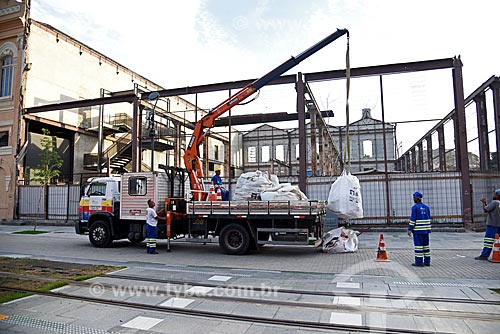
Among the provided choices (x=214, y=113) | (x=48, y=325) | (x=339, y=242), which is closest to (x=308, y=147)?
(x=214, y=113)

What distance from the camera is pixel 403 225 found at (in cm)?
1775

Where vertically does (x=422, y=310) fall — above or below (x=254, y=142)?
below

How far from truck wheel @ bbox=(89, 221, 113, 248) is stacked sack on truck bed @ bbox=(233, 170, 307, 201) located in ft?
15.7

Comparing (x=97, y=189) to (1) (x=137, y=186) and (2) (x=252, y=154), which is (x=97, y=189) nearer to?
(1) (x=137, y=186)

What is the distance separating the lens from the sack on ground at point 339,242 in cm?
1160

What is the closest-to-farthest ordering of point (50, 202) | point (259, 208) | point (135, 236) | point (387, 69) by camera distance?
1. point (259, 208)
2. point (135, 236)
3. point (387, 69)
4. point (50, 202)

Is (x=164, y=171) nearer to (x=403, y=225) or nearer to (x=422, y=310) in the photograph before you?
(x=422, y=310)

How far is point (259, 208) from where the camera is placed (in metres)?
11.1

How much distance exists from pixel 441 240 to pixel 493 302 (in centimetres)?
884

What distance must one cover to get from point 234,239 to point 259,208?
1.38 m

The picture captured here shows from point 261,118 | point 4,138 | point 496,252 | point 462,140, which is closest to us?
point 496,252

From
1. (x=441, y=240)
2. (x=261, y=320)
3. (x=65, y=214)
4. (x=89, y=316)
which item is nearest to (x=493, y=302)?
(x=261, y=320)

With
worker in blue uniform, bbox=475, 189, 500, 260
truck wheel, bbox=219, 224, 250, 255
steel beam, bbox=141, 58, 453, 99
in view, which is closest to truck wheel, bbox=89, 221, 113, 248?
truck wheel, bbox=219, 224, 250, 255

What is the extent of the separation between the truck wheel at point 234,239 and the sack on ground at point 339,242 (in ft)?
8.46
